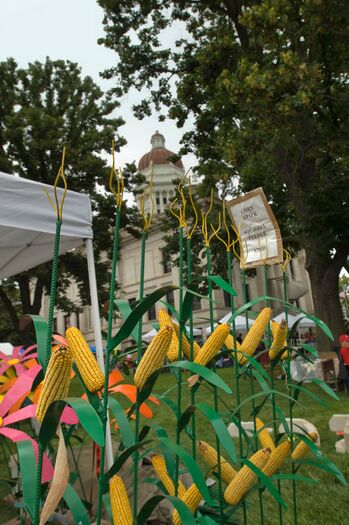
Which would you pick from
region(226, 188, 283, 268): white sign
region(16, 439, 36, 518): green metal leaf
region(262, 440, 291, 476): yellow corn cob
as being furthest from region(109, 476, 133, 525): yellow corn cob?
region(226, 188, 283, 268): white sign

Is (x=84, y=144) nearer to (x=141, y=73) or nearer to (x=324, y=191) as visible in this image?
(x=141, y=73)

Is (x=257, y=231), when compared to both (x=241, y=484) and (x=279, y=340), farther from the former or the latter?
(x=241, y=484)

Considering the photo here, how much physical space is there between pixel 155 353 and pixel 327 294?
36.2 ft

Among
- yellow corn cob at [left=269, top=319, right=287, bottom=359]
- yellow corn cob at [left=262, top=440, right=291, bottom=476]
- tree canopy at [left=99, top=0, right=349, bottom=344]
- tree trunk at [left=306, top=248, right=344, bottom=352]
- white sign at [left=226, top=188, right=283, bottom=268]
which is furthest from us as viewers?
tree trunk at [left=306, top=248, right=344, bottom=352]

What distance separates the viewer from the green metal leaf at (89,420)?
727 millimetres

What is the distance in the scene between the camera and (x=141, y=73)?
13.7 metres

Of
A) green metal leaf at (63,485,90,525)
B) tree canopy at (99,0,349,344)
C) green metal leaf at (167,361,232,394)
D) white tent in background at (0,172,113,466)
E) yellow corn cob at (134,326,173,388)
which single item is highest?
tree canopy at (99,0,349,344)

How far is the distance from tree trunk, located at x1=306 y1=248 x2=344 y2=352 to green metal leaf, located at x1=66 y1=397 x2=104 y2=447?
35.5ft

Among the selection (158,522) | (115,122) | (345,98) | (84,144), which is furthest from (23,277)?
(158,522)

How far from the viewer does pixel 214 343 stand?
1.16 metres

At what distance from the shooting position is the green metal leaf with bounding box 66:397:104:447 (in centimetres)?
73

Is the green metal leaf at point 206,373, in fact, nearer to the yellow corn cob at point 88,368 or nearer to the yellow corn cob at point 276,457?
the yellow corn cob at point 88,368

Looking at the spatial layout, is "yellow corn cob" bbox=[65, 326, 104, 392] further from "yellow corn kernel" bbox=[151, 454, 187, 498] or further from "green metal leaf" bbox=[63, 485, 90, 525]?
"yellow corn kernel" bbox=[151, 454, 187, 498]

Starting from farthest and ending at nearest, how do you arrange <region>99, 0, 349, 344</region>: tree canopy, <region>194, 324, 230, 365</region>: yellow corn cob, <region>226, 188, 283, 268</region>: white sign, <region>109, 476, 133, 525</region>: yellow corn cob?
<region>99, 0, 349, 344</region>: tree canopy
<region>226, 188, 283, 268</region>: white sign
<region>194, 324, 230, 365</region>: yellow corn cob
<region>109, 476, 133, 525</region>: yellow corn cob
